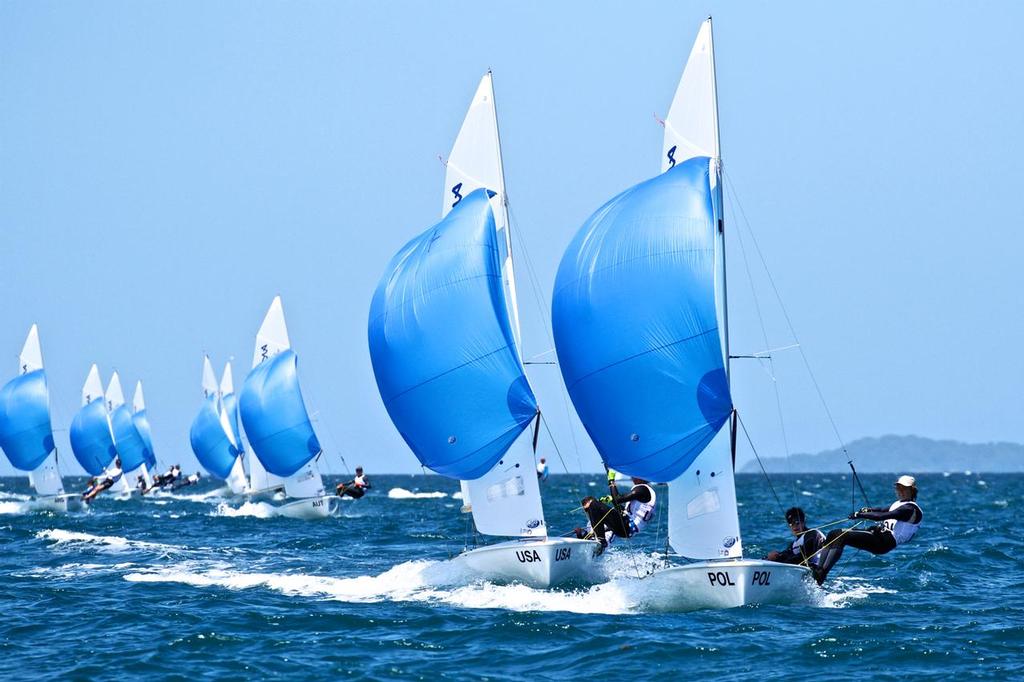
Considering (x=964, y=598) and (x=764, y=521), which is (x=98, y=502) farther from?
(x=964, y=598)

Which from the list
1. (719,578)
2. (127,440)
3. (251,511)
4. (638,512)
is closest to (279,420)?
(251,511)

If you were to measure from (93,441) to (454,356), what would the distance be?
184ft

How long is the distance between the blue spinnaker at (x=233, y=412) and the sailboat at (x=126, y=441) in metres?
12.2

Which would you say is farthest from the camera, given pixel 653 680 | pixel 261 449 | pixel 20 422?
pixel 20 422

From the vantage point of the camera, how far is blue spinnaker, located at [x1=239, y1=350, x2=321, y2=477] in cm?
4769

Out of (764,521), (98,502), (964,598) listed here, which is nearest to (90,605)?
(964,598)

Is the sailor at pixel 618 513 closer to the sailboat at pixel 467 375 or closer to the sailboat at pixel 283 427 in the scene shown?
the sailboat at pixel 467 375

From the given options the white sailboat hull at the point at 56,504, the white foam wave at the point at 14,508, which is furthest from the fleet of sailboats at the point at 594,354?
the white foam wave at the point at 14,508

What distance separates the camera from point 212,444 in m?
66.6

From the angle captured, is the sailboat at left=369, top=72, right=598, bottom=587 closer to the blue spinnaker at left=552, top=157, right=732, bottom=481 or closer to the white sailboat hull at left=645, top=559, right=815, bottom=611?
the blue spinnaker at left=552, top=157, right=732, bottom=481

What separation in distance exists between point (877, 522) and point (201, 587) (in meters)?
11.7

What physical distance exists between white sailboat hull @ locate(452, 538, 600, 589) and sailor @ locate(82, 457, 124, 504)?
1374 inches

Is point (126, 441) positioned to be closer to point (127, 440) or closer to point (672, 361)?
point (127, 440)

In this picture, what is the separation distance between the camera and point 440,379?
74.0 feet
